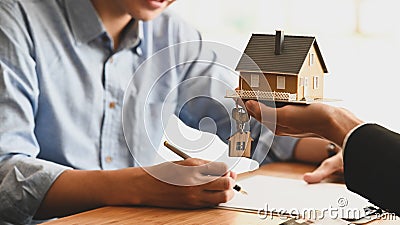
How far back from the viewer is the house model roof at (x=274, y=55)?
1120 millimetres

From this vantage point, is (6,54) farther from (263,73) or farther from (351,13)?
(351,13)

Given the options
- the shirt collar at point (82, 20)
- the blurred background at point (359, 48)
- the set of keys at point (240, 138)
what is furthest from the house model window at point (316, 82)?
the blurred background at point (359, 48)

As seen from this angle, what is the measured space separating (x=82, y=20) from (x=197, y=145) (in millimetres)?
523

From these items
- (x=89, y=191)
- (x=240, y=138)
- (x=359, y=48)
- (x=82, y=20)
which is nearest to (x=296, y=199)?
(x=240, y=138)

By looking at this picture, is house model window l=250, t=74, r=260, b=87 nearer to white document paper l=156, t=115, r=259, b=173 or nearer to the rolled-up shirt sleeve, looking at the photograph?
white document paper l=156, t=115, r=259, b=173

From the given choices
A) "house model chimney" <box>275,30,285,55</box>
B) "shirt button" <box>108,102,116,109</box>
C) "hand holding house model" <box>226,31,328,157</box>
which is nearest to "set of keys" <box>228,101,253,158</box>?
"hand holding house model" <box>226,31,328,157</box>

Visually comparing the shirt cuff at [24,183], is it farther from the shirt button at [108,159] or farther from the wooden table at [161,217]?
the shirt button at [108,159]

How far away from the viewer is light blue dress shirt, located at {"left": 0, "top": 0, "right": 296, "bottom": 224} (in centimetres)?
135

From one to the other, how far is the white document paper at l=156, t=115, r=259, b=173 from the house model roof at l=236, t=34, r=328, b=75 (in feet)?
0.39

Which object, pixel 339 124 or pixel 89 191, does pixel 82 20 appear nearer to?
pixel 89 191

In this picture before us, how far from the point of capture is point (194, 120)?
1.16 metres

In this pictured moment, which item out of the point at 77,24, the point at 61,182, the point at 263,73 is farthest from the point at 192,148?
the point at 77,24

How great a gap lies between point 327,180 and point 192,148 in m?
0.40

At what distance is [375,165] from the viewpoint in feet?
3.34
